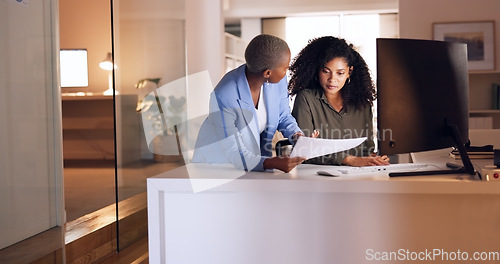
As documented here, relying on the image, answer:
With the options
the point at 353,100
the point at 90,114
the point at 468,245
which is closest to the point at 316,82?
the point at 353,100

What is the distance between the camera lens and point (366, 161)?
234cm

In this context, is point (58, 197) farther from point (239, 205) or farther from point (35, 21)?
point (239, 205)

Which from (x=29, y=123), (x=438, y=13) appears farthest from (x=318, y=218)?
(x=438, y=13)

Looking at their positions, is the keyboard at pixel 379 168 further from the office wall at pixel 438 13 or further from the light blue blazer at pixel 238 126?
the office wall at pixel 438 13

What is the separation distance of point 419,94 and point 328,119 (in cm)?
43

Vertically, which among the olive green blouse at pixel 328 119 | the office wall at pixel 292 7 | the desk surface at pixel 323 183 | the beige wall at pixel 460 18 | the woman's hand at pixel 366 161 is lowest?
the desk surface at pixel 323 183

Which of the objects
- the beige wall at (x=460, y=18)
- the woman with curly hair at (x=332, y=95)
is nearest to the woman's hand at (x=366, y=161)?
the woman with curly hair at (x=332, y=95)

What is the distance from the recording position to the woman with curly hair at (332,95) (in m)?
2.41

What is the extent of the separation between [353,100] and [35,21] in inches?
66.7

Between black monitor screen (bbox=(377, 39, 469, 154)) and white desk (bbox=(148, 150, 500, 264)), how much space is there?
0.17 meters

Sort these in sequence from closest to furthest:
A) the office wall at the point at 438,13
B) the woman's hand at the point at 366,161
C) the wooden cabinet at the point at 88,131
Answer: the woman's hand at the point at 366,161 → the office wall at the point at 438,13 → the wooden cabinet at the point at 88,131

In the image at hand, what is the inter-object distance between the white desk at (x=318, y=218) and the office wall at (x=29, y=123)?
3.71 feet

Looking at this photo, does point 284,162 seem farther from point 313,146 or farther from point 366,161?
point 366,161

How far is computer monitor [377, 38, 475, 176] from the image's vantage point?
2.02 metres
